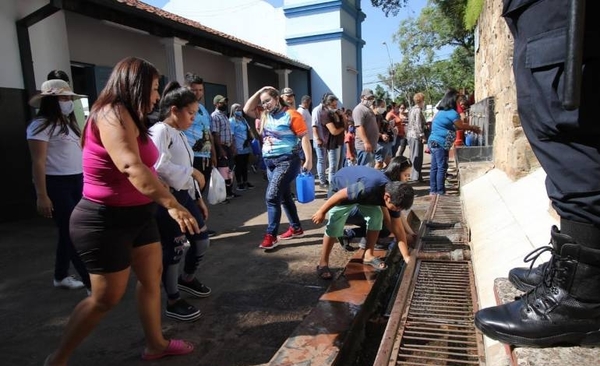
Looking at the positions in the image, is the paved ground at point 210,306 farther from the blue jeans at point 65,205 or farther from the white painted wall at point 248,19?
the white painted wall at point 248,19

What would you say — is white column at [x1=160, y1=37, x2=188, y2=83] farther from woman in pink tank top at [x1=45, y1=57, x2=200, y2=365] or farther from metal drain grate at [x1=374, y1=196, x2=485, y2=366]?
woman in pink tank top at [x1=45, y1=57, x2=200, y2=365]

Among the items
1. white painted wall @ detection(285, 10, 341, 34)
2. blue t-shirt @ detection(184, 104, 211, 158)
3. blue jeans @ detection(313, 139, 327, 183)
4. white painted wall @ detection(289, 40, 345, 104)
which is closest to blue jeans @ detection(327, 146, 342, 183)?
blue jeans @ detection(313, 139, 327, 183)

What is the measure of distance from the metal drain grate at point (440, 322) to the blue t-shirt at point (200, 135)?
8.33ft

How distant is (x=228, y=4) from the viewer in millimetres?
19484

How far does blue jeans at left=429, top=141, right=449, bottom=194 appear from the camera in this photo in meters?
6.74

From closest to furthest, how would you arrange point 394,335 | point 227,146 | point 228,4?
point 394,335 < point 227,146 < point 228,4

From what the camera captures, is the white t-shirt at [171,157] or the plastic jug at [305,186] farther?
the plastic jug at [305,186]

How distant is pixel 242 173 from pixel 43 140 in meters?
5.48

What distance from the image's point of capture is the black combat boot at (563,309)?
1.39 meters

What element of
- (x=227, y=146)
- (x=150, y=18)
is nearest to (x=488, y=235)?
(x=227, y=146)

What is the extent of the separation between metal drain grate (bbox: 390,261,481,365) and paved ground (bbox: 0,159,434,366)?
800 mm

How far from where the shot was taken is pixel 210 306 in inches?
133

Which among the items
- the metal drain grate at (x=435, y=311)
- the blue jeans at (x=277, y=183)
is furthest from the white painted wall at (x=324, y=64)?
the metal drain grate at (x=435, y=311)

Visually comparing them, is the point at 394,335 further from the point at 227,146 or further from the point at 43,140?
the point at 227,146
